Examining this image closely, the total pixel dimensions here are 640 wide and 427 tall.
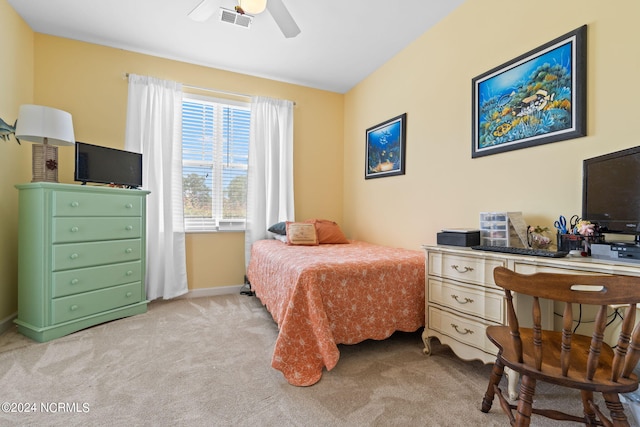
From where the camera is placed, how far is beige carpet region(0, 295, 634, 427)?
140cm

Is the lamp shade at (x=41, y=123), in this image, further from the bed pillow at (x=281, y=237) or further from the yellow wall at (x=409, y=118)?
the bed pillow at (x=281, y=237)

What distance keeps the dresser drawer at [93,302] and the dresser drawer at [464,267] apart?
8.71 ft

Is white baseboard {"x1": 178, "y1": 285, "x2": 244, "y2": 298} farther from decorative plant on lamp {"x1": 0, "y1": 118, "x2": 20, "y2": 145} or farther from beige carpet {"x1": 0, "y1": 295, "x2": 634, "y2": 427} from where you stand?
decorative plant on lamp {"x1": 0, "y1": 118, "x2": 20, "y2": 145}

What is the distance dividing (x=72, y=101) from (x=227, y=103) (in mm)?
1510

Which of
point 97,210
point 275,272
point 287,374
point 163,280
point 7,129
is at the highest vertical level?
point 7,129

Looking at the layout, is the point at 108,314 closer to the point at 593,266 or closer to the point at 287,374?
the point at 287,374

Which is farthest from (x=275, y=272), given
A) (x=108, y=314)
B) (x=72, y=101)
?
(x=72, y=101)

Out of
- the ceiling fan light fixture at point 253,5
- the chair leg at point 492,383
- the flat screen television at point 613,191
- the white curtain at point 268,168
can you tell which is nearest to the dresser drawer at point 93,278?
the white curtain at point 268,168

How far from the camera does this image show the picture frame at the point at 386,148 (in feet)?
10.0

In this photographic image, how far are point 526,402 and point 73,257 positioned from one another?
120 inches

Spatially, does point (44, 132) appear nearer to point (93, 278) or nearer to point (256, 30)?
point (93, 278)

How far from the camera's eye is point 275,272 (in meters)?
2.37

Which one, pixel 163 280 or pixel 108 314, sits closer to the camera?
pixel 108 314

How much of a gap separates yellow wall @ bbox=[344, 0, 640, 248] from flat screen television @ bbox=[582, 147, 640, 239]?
0.51ft
